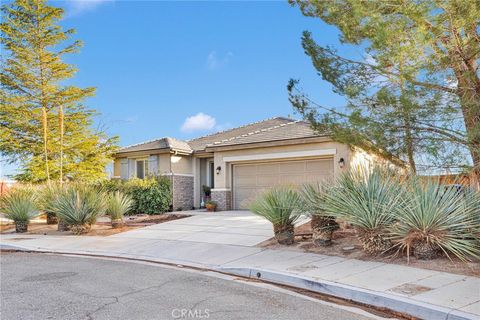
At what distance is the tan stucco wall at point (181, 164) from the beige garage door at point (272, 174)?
3.51 meters

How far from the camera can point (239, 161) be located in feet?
66.4

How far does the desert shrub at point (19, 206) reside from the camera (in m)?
15.8

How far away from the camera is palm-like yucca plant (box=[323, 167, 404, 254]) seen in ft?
27.9

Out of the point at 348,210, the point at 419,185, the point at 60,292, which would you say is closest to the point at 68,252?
the point at 60,292

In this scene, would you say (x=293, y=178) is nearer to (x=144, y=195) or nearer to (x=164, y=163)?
(x=144, y=195)

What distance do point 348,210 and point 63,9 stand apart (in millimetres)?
22449

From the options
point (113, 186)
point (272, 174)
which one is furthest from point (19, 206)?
A: point (272, 174)

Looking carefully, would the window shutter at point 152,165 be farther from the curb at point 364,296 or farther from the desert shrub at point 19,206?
the curb at point 364,296

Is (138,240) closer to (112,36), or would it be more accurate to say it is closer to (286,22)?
(286,22)

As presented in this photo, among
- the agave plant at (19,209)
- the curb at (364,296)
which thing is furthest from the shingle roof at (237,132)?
the curb at (364,296)

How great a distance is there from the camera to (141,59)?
20219 millimetres

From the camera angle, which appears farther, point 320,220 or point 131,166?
point 131,166

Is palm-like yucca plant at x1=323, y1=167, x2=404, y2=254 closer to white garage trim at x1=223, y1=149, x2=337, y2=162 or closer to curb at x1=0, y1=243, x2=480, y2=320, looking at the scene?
curb at x1=0, y1=243, x2=480, y2=320

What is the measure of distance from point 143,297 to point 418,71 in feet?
23.0
